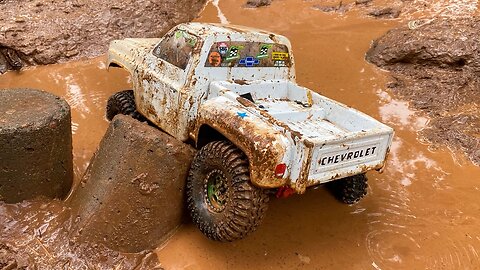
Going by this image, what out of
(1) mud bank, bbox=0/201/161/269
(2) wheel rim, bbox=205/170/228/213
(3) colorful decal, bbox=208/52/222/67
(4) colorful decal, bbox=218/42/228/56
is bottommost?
(1) mud bank, bbox=0/201/161/269

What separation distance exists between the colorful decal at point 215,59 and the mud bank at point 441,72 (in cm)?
291

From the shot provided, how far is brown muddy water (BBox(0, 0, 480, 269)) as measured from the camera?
4445 mm

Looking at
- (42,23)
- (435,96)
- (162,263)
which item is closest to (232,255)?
(162,263)

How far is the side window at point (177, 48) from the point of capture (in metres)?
5.18

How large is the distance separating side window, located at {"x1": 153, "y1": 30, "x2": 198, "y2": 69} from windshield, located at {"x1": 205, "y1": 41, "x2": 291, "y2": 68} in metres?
0.25

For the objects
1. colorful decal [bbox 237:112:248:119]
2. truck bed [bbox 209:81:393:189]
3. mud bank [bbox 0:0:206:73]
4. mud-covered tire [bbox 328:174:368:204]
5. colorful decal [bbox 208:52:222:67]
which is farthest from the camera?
mud bank [bbox 0:0:206:73]

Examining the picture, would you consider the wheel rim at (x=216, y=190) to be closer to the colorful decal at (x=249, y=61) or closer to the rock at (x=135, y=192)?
the rock at (x=135, y=192)

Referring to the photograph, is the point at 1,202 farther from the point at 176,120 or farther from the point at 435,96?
the point at 435,96

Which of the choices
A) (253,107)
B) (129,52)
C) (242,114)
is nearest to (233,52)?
(253,107)

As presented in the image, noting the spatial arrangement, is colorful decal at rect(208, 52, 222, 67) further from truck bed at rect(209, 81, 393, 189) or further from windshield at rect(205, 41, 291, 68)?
truck bed at rect(209, 81, 393, 189)

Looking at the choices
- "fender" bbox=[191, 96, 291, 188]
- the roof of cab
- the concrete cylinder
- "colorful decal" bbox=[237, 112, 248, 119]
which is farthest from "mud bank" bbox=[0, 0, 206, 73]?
"colorful decal" bbox=[237, 112, 248, 119]

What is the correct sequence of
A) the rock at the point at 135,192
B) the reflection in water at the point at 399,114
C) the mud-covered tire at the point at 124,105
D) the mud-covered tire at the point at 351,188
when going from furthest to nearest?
the reflection in water at the point at 399,114, the mud-covered tire at the point at 124,105, the mud-covered tire at the point at 351,188, the rock at the point at 135,192

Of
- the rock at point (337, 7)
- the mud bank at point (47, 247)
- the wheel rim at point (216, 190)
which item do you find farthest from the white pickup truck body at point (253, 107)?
the rock at point (337, 7)

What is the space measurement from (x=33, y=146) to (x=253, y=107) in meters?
2.06
